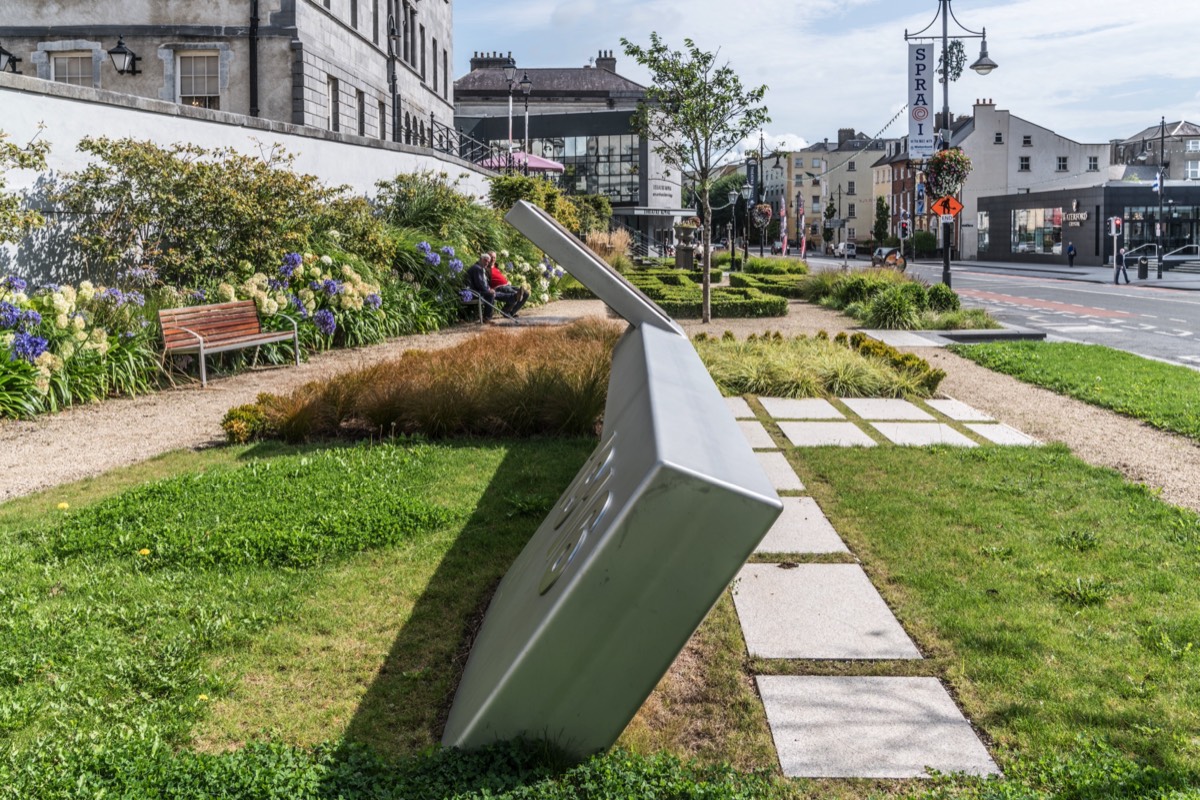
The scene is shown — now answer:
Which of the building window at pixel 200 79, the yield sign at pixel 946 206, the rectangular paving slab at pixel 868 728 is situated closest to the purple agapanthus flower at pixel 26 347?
the rectangular paving slab at pixel 868 728

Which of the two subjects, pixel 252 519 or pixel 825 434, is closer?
pixel 252 519

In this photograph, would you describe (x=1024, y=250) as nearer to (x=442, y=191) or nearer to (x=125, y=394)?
(x=442, y=191)

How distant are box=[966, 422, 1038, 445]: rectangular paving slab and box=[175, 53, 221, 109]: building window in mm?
24526

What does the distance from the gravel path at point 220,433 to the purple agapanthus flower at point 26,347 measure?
1.88 ft

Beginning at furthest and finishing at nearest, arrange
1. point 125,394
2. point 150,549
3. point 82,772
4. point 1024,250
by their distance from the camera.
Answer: point 1024,250 < point 125,394 < point 150,549 < point 82,772

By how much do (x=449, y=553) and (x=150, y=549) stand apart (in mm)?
1451

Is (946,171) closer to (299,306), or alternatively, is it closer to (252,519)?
(299,306)

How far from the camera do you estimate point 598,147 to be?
78.9 m

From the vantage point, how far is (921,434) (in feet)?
29.3

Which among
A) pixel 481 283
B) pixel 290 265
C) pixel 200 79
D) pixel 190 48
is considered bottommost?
pixel 481 283

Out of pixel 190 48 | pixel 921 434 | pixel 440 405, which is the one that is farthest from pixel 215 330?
pixel 190 48

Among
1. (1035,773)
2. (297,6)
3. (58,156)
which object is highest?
(297,6)

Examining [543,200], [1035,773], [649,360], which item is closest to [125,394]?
[649,360]

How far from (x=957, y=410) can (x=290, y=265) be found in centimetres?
895
